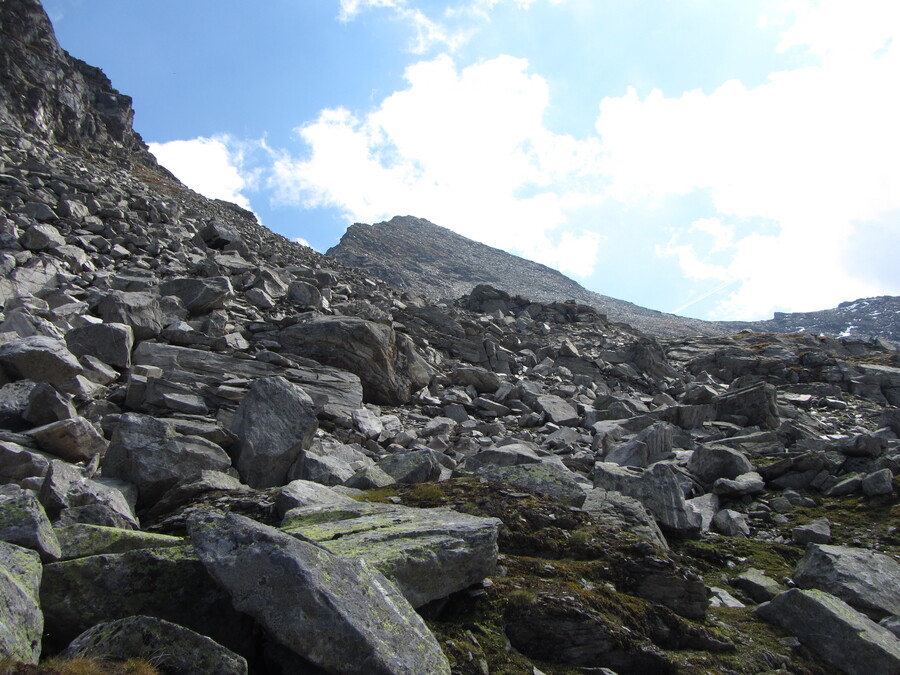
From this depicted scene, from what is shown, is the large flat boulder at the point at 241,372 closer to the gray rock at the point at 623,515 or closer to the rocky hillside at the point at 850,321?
the gray rock at the point at 623,515

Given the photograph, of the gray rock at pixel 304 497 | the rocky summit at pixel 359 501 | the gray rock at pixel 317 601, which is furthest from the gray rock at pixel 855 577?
the gray rock at pixel 304 497

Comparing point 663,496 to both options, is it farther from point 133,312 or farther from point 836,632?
point 133,312

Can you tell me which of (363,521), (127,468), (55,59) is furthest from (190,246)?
(55,59)

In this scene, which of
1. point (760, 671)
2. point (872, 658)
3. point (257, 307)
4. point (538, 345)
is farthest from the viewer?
point (538, 345)

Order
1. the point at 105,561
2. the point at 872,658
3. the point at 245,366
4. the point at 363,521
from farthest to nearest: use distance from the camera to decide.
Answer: the point at 245,366 < the point at 363,521 < the point at 872,658 < the point at 105,561

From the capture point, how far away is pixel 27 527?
4016mm

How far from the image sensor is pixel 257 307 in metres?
19.0

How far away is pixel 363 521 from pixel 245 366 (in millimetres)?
8954

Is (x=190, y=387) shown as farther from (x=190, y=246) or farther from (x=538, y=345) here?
(x=538, y=345)

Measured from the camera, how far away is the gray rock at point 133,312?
1339 centimetres

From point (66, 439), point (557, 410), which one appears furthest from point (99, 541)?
point (557, 410)

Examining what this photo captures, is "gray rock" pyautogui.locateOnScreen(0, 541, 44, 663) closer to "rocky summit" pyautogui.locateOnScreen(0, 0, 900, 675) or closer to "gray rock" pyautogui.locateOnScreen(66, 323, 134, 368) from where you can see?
"rocky summit" pyautogui.locateOnScreen(0, 0, 900, 675)

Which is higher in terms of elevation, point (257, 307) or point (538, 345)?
point (538, 345)

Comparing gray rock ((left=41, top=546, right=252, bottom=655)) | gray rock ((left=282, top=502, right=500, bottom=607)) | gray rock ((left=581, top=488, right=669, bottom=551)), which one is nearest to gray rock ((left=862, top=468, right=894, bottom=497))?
gray rock ((left=581, top=488, right=669, bottom=551))
